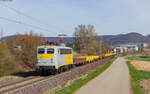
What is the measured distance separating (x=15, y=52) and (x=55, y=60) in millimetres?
8491

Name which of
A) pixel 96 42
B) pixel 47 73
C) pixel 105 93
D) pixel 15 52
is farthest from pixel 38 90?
pixel 96 42

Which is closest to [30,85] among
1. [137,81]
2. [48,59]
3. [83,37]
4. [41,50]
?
[48,59]

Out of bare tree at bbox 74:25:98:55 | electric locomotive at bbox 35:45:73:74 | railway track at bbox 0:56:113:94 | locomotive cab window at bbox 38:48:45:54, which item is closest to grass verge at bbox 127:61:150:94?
railway track at bbox 0:56:113:94

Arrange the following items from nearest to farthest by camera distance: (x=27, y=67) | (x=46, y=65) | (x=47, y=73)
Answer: (x=46, y=65) → (x=47, y=73) → (x=27, y=67)

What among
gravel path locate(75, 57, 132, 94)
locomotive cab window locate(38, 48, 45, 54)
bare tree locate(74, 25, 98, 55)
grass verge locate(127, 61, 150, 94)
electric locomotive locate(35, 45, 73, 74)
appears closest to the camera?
gravel path locate(75, 57, 132, 94)

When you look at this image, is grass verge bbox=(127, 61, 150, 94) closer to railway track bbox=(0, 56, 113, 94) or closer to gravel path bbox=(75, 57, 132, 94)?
gravel path bbox=(75, 57, 132, 94)

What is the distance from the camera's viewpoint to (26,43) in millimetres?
30453

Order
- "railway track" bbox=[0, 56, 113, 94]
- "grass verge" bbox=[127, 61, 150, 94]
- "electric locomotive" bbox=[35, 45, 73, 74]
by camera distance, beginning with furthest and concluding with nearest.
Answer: "electric locomotive" bbox=[35, 45, 73, 74] < "grass verge" bbox=[127, 61, 150, 94] < "railway track" bbox=[0, 56, 113, 94]

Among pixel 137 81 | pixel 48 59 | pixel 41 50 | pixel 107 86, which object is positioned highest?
pixel 41 50

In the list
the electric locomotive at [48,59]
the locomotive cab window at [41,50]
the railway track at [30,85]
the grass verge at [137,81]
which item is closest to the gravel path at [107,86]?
the grass verge at [137,81]

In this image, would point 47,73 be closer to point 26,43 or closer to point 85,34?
point 26,43

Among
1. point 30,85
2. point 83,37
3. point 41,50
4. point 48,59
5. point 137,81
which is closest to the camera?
point 30,85

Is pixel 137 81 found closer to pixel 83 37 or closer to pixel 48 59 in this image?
pixel 48 59

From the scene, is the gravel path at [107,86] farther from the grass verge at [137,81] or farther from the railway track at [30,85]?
the railway track at [30,85]
